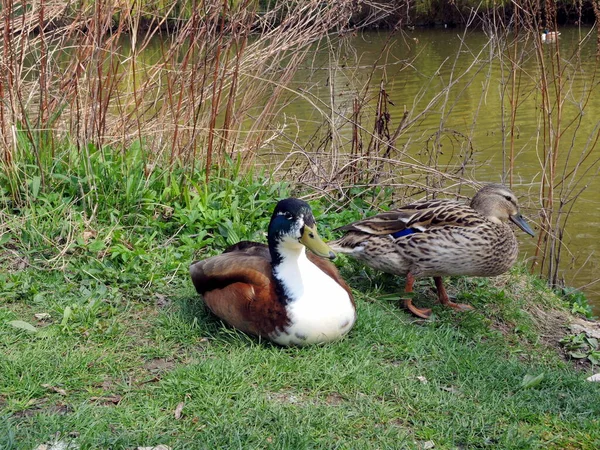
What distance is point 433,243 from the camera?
479 cm

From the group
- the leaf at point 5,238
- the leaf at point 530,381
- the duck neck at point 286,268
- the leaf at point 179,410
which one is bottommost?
the leaf at point 5,238

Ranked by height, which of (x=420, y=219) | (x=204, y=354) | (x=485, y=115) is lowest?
(x=485, y=115)

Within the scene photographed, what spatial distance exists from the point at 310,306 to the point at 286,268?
243 mm

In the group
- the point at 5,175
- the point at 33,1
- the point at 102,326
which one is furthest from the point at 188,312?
the point at 33,1

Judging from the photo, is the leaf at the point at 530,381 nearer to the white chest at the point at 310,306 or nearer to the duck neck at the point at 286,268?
the white chest at the point at 310,306

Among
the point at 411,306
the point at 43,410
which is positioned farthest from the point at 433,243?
the point at 43,410

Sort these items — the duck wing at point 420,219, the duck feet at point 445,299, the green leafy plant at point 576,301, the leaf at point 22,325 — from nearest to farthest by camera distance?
the leaf at point 22,325 < the duck wing at point 420,219 < the duck feet at point 445,299 < the green leafy plant at point 576,301

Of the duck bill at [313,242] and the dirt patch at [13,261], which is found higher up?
the duck bill at [313,242]

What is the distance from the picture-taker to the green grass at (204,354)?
3301 millimetres

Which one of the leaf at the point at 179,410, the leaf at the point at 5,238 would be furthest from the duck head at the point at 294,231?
the leaf at the point at 5,238

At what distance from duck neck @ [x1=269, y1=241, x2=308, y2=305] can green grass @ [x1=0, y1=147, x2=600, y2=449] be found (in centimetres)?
33

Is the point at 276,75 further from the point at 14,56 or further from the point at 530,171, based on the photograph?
the point at 530,171

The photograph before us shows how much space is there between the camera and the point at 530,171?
9.45 metres

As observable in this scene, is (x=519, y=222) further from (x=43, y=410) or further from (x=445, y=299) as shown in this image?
(x=43, y=410)
